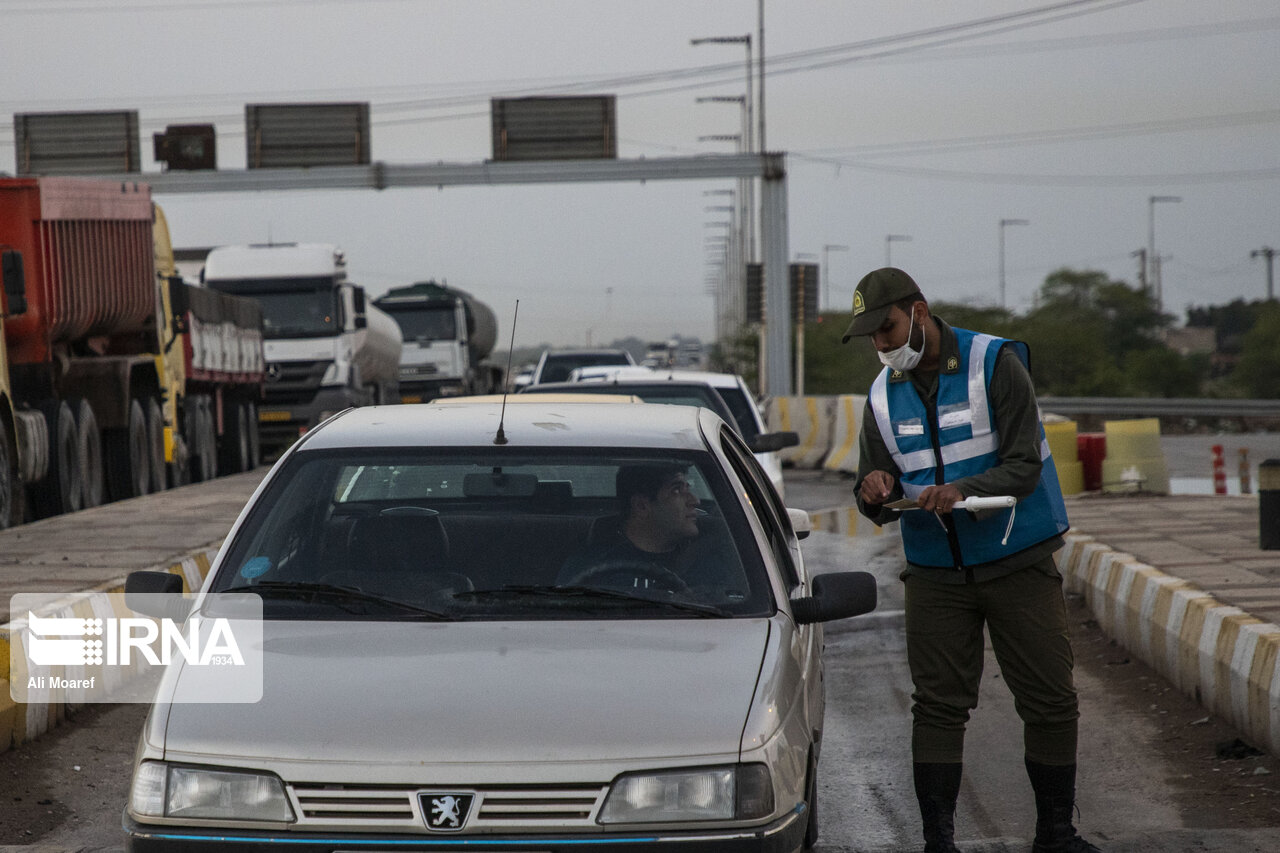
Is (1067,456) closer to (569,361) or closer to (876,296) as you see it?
(569,361)

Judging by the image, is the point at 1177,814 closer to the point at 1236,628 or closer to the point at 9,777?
the point at 1236,628

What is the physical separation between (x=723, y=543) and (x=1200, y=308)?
128m

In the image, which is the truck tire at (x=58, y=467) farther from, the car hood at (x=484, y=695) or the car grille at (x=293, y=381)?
the car hood at (x=484, y=695)

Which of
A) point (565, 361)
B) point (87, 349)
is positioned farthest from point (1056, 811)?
point (565, 361)

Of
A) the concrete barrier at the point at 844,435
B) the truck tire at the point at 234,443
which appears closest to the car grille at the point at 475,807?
the concrete barrier at the point at 844,435

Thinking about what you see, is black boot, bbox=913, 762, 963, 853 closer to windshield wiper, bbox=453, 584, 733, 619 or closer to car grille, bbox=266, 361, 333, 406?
windshield wiper, bbox=453, 584, 733, 619

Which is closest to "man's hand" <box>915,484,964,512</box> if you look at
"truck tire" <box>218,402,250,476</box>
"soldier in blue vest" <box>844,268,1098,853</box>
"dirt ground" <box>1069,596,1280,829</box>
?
"soldier in blue vest" <box>844,268,1098,853</box>

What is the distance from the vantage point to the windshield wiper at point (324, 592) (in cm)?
407

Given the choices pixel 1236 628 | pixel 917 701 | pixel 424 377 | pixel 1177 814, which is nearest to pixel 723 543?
pixel 917 701

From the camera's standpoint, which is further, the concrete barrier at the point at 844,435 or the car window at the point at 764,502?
the concrete barrier at the point at 844,435

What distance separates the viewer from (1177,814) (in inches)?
214

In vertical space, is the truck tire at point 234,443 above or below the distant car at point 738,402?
below

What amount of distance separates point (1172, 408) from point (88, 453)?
24.6m

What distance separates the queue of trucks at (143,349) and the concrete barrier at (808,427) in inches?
299
